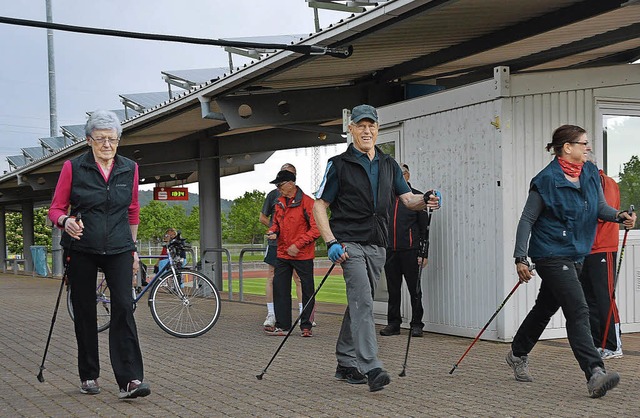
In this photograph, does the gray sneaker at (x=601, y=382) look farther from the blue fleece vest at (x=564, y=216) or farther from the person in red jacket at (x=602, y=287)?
the person in red jacket at (x=602, y=287)

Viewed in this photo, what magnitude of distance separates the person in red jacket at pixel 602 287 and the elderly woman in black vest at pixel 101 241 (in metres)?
3.93

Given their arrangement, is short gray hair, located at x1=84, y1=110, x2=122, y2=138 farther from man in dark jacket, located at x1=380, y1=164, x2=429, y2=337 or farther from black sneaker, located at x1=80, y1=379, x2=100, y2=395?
man in dark jacket, located at x1=380, y1=164, x2=429, y2=337

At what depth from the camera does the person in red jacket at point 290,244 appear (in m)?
11.0

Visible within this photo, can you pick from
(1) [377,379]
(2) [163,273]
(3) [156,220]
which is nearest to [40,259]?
(2) [163,273]

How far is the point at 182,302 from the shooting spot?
36.5 feet

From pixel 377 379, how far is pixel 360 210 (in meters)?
1.21

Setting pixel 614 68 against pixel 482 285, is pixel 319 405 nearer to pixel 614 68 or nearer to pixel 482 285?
pixel 482 285

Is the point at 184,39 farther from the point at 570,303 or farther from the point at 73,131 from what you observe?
the point at 73,131

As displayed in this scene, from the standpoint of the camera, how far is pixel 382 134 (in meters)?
12.2

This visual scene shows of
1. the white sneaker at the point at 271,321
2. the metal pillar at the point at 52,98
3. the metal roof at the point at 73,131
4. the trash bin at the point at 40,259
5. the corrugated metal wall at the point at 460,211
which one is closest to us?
the corrugated metal wall at the point at 460,211

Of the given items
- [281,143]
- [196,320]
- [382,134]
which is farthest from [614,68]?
[281,143]

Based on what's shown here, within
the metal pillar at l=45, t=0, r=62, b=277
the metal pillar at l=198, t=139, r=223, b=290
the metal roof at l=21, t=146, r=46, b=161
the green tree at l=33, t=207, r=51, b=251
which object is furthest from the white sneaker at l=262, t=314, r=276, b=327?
the green tree at l=33, t=207, r=51, b=251

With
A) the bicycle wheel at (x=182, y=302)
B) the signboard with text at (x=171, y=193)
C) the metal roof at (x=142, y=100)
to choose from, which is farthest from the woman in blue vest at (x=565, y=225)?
the signboard with text at (x=171, y=193)

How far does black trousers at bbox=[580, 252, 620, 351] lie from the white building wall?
1268 mm
